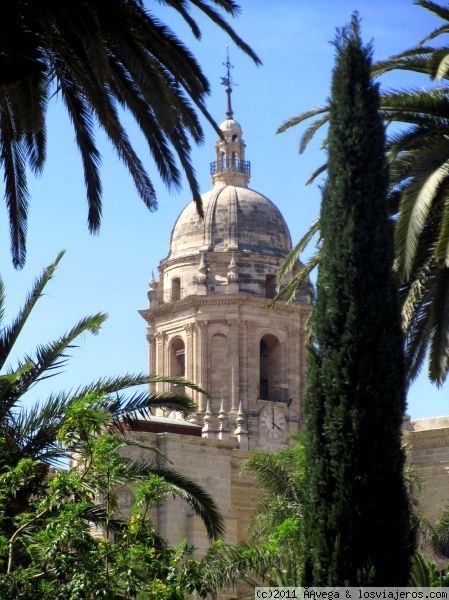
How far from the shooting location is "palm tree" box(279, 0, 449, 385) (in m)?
23.7

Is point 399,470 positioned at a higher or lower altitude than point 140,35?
lower

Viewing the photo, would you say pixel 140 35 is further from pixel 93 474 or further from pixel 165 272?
pixel 165 272

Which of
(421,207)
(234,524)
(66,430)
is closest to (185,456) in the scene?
(234,524)

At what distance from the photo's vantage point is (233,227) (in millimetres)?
69438

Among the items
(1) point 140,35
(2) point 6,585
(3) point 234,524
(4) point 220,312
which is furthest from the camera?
(4) point 220,312

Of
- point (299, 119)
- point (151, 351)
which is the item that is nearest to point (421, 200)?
point (299, 119)

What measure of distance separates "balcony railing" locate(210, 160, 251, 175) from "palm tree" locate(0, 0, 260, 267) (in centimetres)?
4983

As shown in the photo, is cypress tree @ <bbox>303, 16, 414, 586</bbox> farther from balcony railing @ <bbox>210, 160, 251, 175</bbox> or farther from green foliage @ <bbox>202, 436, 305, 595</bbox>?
balcony railing @ <bbox>210, 160, 251, 175</bbox>

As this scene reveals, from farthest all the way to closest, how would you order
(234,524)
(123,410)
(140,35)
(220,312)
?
1. (220,312)
2. (234,524)
3. (123,410)
4. (140,35)

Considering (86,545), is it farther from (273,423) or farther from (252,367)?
(252,367)

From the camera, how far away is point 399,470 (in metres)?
18.6

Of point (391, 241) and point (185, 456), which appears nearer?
point (391, 241)

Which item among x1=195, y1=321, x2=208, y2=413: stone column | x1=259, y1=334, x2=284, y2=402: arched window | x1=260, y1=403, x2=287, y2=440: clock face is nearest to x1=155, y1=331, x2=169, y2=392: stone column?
x1=195, y1=321, x2=208, y2=413: stone column

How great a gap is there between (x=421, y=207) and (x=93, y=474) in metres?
6.58
